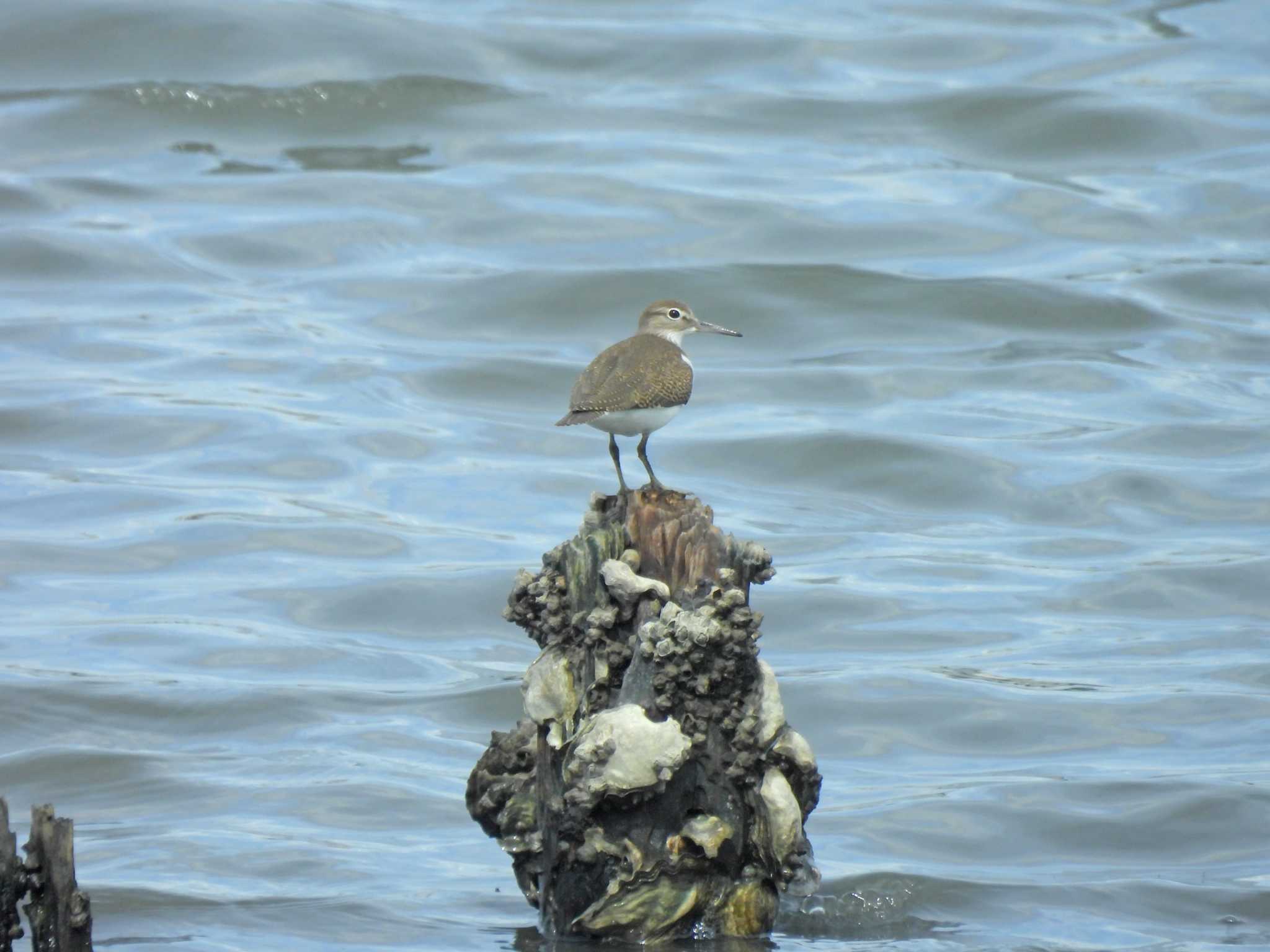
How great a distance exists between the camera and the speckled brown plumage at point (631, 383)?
950cm

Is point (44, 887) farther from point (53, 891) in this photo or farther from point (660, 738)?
point (660, 738)

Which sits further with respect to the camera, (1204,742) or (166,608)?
(166,608)

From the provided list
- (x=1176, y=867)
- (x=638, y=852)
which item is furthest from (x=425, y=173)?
(x=638, y=852)

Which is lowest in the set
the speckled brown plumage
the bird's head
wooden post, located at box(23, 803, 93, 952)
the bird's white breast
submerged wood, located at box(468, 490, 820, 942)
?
wooden post, located at box(23, 803, 93, 952)

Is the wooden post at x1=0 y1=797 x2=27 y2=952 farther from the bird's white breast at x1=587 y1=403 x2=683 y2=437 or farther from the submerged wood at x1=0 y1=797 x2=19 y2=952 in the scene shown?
the bird's white breast at x1=587 y1=403 x2=683 y2=437

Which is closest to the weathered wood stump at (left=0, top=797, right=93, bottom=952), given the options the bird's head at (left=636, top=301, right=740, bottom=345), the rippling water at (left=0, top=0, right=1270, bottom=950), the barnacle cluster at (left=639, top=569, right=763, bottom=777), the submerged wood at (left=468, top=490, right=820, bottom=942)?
the rippling water at (left=0, top=0, right=1270, bottom=950)

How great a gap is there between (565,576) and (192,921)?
10.2ft

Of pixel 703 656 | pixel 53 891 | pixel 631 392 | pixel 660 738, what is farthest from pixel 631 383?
pixel 53 891

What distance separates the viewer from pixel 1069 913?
10.4 metres

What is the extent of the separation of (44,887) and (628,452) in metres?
16.7

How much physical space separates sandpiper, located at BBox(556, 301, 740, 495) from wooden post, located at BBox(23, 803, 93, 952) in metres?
3.02

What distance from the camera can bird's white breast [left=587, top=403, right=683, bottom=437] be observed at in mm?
9508

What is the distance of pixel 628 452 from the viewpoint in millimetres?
24156

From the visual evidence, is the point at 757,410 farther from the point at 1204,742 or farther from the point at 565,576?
the point at 565,576
